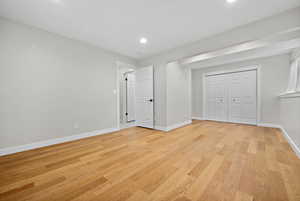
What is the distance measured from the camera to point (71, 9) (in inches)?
72.1

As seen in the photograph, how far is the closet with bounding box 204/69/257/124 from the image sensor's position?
4121 mm

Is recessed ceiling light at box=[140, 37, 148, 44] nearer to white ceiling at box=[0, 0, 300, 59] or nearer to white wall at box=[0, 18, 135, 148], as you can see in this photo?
white ceiling at box=[0, 0, 300, 59]

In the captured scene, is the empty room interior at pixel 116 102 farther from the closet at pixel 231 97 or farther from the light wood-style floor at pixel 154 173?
the closet at pixel 231 97

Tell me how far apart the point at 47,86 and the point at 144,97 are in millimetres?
2511

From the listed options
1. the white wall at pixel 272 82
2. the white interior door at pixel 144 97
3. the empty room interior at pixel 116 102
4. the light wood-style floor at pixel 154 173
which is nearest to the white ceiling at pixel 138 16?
the empty room interior at pixel 116 102

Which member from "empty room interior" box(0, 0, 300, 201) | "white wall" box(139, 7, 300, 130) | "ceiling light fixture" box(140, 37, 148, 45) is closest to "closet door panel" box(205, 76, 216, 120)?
"empty room interior" box(0, 0, 300, 201)

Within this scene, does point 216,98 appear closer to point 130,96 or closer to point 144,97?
point 144,97

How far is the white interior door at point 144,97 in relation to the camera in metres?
3.80

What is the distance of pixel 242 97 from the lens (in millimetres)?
4297

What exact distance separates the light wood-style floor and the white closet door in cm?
208

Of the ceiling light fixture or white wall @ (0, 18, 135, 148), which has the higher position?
the ceiling light fixture

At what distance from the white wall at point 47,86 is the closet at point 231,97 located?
423 cm

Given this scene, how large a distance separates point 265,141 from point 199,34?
275 centimetres

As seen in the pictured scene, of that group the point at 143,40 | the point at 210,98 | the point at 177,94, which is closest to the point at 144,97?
the point at 177,94
